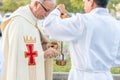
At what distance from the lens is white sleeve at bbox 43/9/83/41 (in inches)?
153

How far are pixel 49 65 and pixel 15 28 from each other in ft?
2.03

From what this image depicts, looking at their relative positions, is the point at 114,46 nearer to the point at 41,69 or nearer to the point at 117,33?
the point at 117,33

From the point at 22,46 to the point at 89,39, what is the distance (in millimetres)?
988

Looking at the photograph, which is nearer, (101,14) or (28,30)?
(101,14)

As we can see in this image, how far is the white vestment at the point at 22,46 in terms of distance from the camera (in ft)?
15.3

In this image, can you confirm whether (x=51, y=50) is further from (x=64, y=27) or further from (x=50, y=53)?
(x=64, y=27)

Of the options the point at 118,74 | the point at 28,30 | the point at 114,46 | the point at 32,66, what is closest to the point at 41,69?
the point at 32,66

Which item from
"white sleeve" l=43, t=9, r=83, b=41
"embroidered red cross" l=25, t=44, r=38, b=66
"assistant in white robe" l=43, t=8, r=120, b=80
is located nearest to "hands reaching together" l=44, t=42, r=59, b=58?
"embroidered red cross" l=25, t=44, r=38, b=66

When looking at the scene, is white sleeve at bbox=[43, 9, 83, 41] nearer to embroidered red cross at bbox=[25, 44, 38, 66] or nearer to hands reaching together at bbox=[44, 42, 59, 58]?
hands reaching together at bbox=[44, 42, 59, 58]

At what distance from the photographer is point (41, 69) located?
487 centimetres

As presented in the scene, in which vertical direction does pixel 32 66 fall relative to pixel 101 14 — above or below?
below

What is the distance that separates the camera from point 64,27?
3.88m

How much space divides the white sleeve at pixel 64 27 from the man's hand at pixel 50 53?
72 cm

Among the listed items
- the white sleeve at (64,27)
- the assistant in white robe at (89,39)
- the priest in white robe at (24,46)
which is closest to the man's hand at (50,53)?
the priest in white robe at (24,46)
